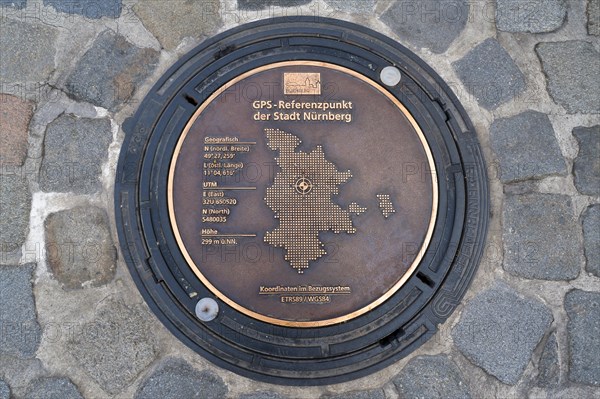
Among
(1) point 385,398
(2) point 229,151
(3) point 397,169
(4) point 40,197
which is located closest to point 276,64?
(2) point 229,151

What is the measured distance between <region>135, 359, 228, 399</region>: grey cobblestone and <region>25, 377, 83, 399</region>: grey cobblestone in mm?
303

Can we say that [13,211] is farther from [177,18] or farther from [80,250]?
[177,18]

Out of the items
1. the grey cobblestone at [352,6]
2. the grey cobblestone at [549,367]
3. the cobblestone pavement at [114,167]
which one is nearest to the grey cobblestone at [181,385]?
the cobblestone pavement at [114,167]

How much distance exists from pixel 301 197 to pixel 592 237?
1.46m

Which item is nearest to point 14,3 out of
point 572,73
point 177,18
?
point 177,18

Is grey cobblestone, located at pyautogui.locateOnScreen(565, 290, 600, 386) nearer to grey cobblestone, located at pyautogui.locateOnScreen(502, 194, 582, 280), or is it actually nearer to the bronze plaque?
grey cobblestone, located at pyautogui.locateOnScreen(502, 194, 582, 280)

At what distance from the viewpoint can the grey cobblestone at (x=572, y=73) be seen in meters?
2.38

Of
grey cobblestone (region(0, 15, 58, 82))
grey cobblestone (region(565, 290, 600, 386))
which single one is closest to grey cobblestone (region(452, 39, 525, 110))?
grey cobblestone (region(565, 290, 600, 386))

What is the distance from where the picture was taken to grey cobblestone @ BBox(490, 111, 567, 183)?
A: 7.59 feet

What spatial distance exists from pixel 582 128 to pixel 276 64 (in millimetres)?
1599

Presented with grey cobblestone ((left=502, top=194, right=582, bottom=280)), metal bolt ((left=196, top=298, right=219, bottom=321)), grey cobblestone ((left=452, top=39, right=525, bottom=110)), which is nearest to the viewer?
metal bolt ((left=196, top=298, right=219, bottom=321))

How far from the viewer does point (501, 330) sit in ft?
7.25

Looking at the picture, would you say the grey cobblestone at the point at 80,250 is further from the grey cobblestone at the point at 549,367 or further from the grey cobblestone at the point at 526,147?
the grey cobblestone at the point at 549,367

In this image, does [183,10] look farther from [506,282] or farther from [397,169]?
[506,282]
